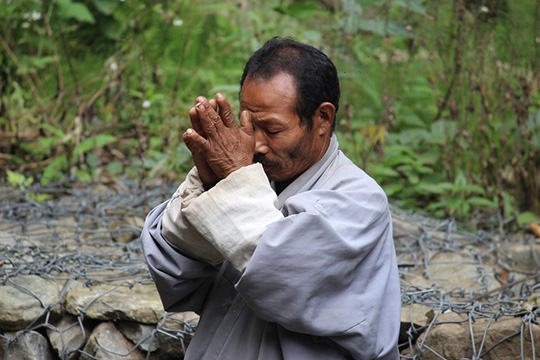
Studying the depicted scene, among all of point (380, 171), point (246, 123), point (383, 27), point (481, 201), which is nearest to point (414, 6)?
point (383, 27)

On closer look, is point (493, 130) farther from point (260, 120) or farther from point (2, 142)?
point (2, 142)

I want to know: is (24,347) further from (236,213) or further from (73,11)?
(73,11)

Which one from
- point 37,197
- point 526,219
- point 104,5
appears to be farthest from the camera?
point 104,5

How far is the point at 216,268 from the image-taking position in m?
1.78

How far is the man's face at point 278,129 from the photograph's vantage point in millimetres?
1633

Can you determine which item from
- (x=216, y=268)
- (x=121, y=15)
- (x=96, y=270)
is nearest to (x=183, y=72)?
(x=121, y=15)

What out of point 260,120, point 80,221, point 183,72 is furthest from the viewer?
point 183,72

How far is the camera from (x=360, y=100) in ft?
17.0

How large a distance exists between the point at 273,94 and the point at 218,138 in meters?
0.20

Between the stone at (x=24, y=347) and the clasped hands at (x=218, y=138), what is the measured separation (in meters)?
1.42

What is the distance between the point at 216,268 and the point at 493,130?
3004mm

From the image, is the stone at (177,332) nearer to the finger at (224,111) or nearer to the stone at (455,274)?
the stone at (455,274)

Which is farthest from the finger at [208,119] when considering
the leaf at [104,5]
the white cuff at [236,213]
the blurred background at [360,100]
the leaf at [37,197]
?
the leaf at [104,5]

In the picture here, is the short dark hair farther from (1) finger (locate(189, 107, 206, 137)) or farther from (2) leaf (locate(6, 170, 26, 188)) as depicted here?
(2) leaf (locate(6, 170, 26, 188))
